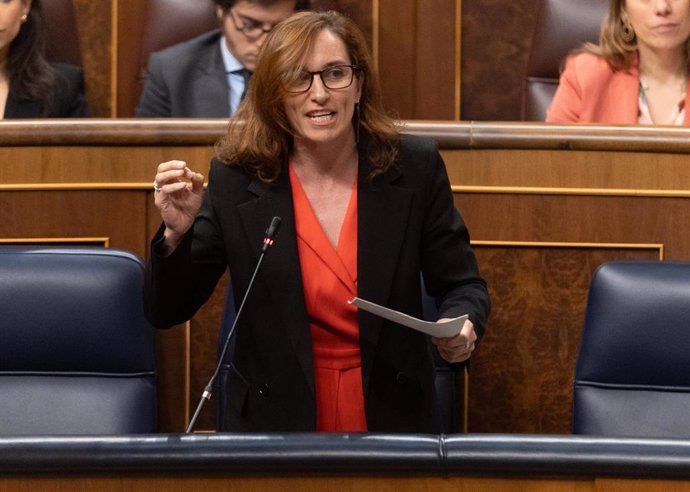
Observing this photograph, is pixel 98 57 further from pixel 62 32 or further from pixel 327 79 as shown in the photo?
pixel 327 79

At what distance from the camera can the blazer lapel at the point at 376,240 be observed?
3.18ft

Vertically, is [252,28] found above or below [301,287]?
above

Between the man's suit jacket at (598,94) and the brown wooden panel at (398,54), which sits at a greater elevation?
the brown wooden panel at (398,54)

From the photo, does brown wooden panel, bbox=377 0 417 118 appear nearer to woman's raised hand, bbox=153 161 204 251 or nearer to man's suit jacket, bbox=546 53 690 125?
man's suit jacket, bbox=546 53 690 125

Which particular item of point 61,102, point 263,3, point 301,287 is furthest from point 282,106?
point 61,102

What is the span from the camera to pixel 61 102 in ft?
5.34

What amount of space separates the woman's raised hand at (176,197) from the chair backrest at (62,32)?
0.90 meters

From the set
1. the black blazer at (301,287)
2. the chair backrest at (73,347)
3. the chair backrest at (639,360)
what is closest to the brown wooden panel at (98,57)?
the chair backrest at (73,347)

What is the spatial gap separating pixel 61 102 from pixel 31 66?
62 mm

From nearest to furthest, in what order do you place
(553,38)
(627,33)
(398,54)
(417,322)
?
(417,322), (627,33), (553,38), (398,54)

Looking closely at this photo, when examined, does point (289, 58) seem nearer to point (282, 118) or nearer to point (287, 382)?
point (282, 118)

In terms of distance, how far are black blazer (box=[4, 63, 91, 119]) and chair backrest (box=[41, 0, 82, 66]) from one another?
10 centimetres

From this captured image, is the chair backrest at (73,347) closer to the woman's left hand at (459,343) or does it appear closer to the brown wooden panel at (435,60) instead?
the woman's left hand at (459,343)

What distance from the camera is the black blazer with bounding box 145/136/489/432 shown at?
97cm
